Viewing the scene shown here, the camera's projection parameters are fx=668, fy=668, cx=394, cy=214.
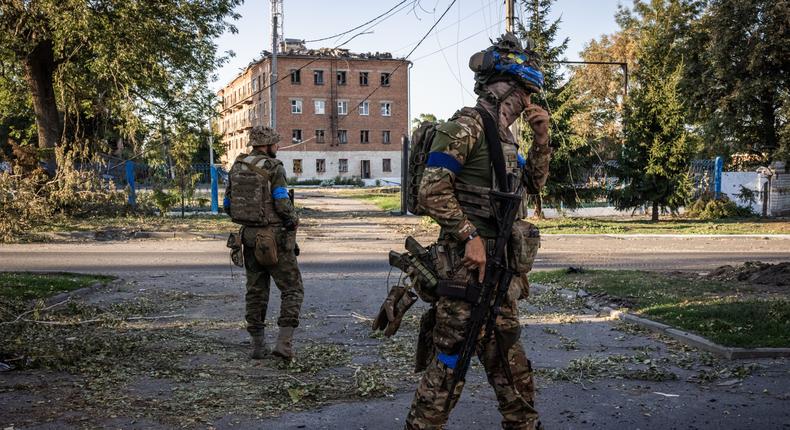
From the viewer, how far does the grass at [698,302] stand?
21.1 feet

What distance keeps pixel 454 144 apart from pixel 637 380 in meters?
2.96

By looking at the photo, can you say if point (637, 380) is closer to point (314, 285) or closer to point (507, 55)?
point (507, 55)

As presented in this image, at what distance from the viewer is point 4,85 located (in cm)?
2480

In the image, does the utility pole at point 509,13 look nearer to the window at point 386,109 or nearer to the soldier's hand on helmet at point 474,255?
the soldier's hand on helmet at point 474,255

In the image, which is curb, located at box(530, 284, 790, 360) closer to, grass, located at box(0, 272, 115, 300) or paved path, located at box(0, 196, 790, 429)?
paved path, located at box(0, 196, 790, 429)

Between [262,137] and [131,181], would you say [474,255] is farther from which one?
[131,181]

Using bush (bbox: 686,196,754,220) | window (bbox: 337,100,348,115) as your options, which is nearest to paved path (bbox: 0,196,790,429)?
bush (bbox: 686,196,754,220)

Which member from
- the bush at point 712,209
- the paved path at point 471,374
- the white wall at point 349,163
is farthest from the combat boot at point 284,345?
the white wall at point 349,163

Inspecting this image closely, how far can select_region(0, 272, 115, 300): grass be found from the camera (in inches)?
328

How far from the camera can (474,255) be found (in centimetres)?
348

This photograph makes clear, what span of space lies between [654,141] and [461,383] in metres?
20.5

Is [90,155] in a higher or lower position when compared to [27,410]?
higher

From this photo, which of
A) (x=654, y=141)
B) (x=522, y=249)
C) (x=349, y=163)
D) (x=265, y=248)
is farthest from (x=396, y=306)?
(x=349, y=163)

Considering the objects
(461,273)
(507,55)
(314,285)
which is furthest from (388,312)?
(314,285)
